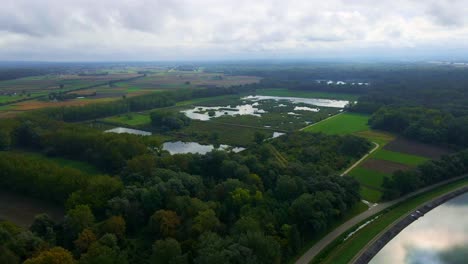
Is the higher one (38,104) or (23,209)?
(38,104)

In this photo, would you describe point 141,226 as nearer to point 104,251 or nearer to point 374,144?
point 104,251

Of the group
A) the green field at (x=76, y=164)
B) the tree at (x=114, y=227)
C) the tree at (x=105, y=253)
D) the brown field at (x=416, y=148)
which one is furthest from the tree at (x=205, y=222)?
the brown field at (x=416, y=148)

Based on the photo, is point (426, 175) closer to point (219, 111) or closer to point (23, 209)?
point (23, 209)

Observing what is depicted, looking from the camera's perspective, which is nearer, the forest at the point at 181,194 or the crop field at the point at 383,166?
the forest at the point at 181,194

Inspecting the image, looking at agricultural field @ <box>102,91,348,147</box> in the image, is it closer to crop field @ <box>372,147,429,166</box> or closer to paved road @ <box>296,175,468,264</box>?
crop field @ <box>372,147,429,166</box>

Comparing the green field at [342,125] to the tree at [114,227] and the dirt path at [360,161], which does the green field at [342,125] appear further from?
the tree at [114,227]

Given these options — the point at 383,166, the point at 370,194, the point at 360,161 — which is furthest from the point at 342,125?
the point at 370,194

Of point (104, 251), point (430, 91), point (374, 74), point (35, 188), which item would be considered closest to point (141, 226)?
point (104, 251)
